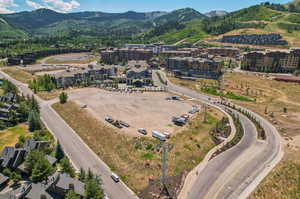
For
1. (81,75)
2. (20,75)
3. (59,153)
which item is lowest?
(59,153)

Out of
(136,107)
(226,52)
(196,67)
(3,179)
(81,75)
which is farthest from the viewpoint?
(226,52)

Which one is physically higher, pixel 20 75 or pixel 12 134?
→ pixel 20 75

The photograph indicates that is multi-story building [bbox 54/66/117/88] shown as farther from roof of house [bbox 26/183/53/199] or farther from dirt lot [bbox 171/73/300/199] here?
roof of house [bbox 26/183/53/199]

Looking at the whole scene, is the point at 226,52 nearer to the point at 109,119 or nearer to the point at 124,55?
the point at 124,55

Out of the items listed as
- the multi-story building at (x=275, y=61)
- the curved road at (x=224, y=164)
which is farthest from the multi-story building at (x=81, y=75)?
the multi-story building at (x=275, y=61)

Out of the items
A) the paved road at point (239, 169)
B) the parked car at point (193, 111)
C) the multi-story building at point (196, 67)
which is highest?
the multi-story building at point (196, 67)

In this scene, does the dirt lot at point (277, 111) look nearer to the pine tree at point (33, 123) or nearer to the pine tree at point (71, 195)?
the pine tree at point (71, 195)

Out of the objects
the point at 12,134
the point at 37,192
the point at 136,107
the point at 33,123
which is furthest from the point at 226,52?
the point at 37,192
